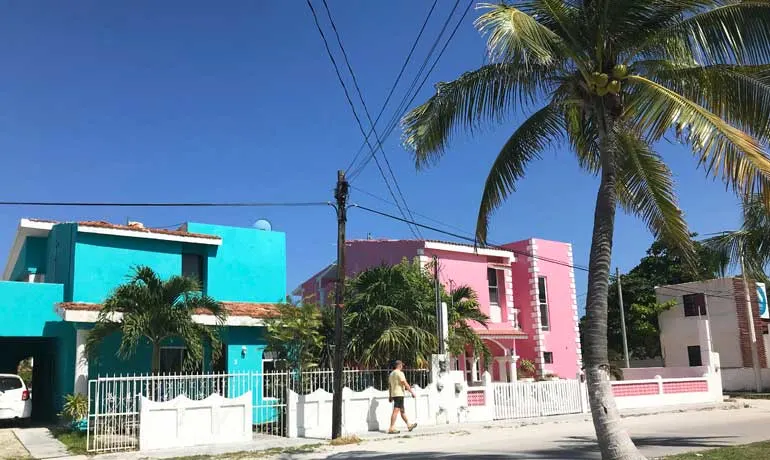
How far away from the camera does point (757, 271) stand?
60.6 feet

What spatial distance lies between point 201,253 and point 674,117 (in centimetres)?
1583

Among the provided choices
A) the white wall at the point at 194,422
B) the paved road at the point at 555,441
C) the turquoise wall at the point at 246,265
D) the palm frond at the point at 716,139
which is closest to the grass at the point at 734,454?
the paved road at the point at 555,441

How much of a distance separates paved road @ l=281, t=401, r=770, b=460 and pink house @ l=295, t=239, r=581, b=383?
422 inches

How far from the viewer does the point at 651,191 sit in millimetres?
10688

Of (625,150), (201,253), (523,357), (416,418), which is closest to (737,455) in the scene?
(625,150)

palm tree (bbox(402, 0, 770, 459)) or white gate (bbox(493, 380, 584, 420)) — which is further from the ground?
palm tree (bbox(402, 0, 770, 459))

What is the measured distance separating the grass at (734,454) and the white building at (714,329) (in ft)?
75.0

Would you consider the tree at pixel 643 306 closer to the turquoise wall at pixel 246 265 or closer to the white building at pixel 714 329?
the white building at pixel 714 329

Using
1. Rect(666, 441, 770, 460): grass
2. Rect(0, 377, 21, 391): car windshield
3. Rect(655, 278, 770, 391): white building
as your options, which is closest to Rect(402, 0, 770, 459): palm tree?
Rect(666, 441, 770, 460): grass

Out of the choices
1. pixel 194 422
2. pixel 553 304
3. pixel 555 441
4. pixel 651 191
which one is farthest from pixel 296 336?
pixel 553 304

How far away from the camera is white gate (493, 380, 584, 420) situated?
64.2 ft

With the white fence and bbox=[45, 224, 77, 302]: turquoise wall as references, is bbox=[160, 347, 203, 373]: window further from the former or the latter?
the white fence

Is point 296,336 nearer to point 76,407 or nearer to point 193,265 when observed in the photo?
point 76,407

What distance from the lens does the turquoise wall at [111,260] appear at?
18781 mm
